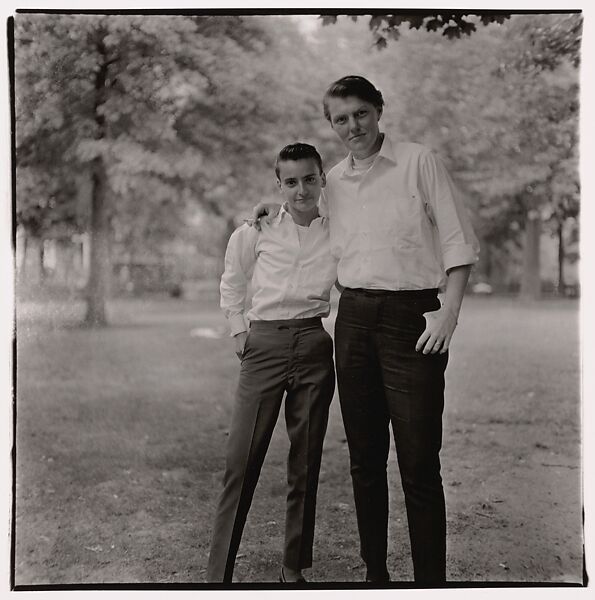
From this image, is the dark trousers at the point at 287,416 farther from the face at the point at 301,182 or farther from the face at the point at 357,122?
the face at the point at 357,122

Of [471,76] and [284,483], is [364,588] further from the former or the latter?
[471,76]

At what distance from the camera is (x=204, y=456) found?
429 cm

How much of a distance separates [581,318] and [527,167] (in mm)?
1711

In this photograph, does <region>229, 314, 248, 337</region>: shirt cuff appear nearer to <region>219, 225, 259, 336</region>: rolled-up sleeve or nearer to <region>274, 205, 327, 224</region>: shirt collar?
<region>219, 225, 259, 336</region>: rolled-up sleeve

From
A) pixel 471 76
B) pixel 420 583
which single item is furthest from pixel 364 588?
pixel 471 76

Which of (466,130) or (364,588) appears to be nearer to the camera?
(364,588)

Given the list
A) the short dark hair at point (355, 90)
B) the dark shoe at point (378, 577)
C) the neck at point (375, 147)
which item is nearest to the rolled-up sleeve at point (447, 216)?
the neck at point (375, 147)

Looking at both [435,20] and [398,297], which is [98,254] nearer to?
[435,20]

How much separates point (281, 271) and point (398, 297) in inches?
17.9

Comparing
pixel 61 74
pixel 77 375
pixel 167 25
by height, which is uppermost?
pixel 167 25

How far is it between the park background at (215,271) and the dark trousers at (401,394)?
A: 2.25ft

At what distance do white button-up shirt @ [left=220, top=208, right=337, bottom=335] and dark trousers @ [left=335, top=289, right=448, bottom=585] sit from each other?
139 millimetres

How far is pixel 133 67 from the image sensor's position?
A: 3.99 metres

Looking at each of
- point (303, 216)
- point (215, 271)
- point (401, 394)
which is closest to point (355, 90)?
point (303, 216)
